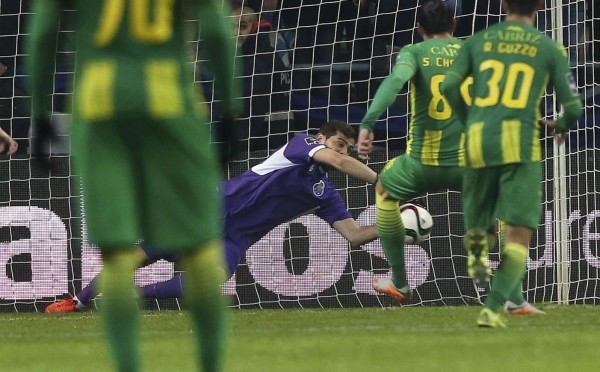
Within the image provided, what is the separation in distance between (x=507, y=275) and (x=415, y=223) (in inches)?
102

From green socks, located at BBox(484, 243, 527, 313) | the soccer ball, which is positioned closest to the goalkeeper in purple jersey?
the soccer ball

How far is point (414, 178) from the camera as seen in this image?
930 centimetres

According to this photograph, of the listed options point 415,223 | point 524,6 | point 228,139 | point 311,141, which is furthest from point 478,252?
point 228,139

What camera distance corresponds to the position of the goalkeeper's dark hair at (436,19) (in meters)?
9.00

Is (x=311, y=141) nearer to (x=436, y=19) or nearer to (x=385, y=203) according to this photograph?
(x=385, y=203)

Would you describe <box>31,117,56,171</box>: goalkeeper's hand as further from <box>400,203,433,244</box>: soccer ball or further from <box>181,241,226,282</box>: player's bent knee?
<box>400,203,433,244</box>: soccer ball

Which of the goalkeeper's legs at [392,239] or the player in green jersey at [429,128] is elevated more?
the player in green jersey at [429,128]

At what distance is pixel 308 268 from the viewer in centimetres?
1123

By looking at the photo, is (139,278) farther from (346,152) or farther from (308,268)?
(346,152)

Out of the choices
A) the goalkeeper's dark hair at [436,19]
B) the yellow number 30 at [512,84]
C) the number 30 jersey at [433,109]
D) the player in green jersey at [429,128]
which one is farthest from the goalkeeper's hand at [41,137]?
the goalkeeper's dark hair at [436,19]

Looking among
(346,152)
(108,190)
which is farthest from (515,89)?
(108,190)

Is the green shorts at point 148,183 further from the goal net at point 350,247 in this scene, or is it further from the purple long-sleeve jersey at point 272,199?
the goal net at point 350,247

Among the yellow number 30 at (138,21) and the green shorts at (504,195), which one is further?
the green shorts at (504,195)

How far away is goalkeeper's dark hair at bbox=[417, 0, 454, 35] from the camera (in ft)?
29.5
